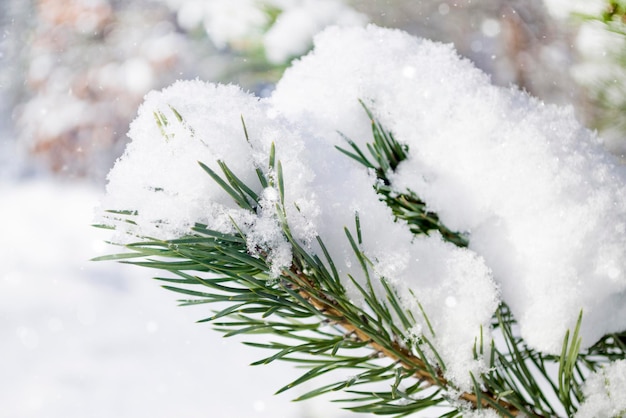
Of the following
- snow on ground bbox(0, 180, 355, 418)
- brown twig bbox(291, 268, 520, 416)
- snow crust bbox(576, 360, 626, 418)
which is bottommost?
snow crust bbox(576, 360, 626, 418)

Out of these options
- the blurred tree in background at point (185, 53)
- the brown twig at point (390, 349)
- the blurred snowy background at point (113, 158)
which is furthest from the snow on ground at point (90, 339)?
the brown twig at point (390, 349)

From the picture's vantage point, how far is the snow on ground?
232 centimetres

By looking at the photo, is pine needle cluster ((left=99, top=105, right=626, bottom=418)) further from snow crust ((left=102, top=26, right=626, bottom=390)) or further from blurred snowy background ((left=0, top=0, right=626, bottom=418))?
blurred snowy background ((left=0, top=0, right=626, bottom=418))

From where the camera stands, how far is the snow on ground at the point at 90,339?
7.63 feet

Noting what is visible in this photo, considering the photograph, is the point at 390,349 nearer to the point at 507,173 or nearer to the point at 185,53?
the point at 507,173

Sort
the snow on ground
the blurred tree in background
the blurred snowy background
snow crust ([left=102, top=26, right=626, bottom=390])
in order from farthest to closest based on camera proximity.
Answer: the snow on ground < the blurred snowy background < the blurred tree in background < snow crust ([left=102, top=26, right=626, bottom=390])

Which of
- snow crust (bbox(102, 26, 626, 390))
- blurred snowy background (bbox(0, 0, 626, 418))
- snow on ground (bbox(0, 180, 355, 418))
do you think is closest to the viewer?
snow crust (bbox(102, 26, 626, 390))

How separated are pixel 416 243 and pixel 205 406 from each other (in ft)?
7.00

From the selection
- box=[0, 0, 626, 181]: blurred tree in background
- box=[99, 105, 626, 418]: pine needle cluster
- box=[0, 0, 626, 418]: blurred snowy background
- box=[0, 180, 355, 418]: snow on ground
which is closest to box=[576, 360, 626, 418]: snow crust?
box=[99, 105, 626, 418]: pine needle cluster

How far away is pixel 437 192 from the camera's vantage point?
357mm

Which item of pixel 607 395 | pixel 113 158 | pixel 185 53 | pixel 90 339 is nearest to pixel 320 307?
pixel 607 395

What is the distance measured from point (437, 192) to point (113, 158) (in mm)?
2514

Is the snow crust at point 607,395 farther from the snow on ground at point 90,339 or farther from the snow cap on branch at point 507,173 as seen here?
the snow on ground at point 90,339

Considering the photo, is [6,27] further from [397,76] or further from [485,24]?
[397,76]
